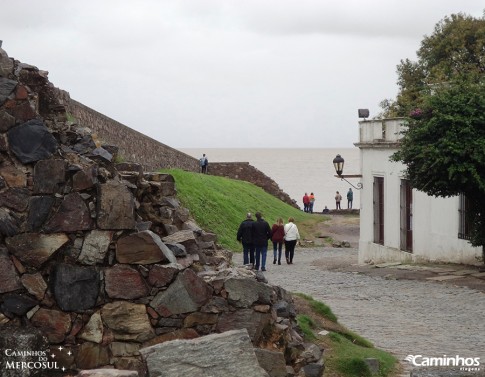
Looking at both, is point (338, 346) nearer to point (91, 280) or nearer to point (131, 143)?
point (91, 280)

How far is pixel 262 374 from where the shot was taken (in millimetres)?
7875

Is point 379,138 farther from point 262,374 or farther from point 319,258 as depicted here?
point 262,374

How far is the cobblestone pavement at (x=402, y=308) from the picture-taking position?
12344mm

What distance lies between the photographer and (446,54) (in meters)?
42.0

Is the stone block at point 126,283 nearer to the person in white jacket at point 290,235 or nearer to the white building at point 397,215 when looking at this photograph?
the white building at point 397,215

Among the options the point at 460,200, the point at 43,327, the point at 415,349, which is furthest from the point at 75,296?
the point at 460,200

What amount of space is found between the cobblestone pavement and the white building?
104 inches

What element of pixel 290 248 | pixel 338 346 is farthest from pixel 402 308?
pixel 290 248

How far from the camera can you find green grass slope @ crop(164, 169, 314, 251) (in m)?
31.5

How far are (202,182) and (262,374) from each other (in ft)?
96.3

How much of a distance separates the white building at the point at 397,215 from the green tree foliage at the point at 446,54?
430 inches

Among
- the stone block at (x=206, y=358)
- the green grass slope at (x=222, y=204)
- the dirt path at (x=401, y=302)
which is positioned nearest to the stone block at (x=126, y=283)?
the stone block at (x=206, y=358)

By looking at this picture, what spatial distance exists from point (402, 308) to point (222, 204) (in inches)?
731

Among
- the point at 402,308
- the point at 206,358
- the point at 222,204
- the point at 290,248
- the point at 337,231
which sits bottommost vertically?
the point at 402,308
